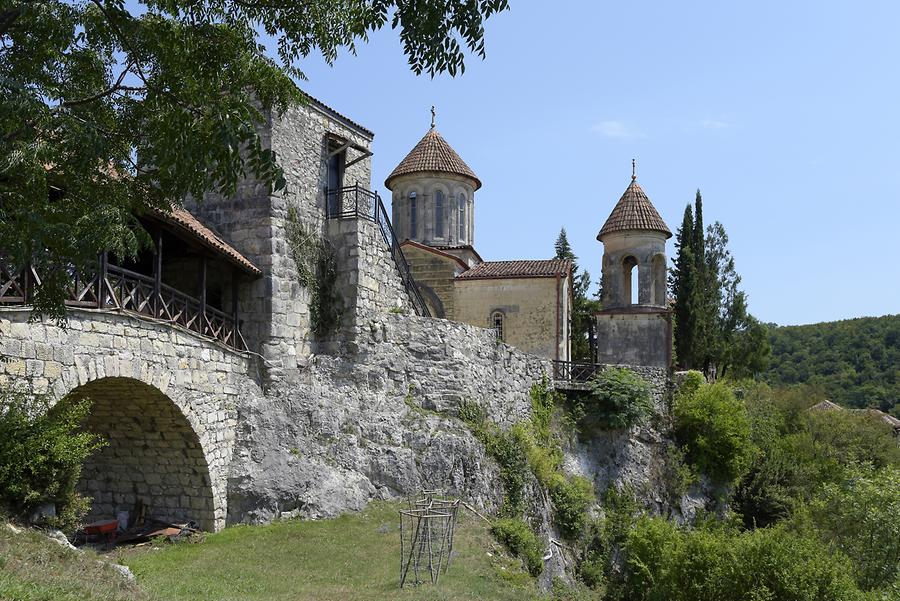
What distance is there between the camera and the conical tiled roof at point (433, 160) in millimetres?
30516

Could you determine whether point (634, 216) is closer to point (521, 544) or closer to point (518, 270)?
point (518, 270)

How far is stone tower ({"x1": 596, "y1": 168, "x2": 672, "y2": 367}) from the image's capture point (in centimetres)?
2909

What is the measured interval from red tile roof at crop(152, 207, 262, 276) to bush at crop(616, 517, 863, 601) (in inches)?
442

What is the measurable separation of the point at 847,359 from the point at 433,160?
5183 centimetres

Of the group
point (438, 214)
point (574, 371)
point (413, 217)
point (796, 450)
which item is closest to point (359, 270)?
point (574, 371)

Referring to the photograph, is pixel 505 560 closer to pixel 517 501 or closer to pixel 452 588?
pixel 452 588

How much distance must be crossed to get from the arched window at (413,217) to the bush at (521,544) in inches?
635

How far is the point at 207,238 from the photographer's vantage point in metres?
15.0

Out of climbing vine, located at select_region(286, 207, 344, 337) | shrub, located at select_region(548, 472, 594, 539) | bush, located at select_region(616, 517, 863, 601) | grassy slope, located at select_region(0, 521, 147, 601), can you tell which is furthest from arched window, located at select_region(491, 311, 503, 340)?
grassy slope, located at select_region(0, 521, 147, 601)

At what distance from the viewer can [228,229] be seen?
1753 centimetres

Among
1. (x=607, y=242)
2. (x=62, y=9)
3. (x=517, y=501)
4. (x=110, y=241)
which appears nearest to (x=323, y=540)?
(x=517, y=501)

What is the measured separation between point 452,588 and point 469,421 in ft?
27.8

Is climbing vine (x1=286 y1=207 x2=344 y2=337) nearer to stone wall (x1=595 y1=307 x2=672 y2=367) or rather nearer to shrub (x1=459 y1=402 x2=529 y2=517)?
shrub (x1=459 y1=402 x2=529 y2=517)

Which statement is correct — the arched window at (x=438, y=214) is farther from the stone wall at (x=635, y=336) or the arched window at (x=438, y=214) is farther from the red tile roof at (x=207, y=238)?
the red tile roof at (x=207, y=238)
